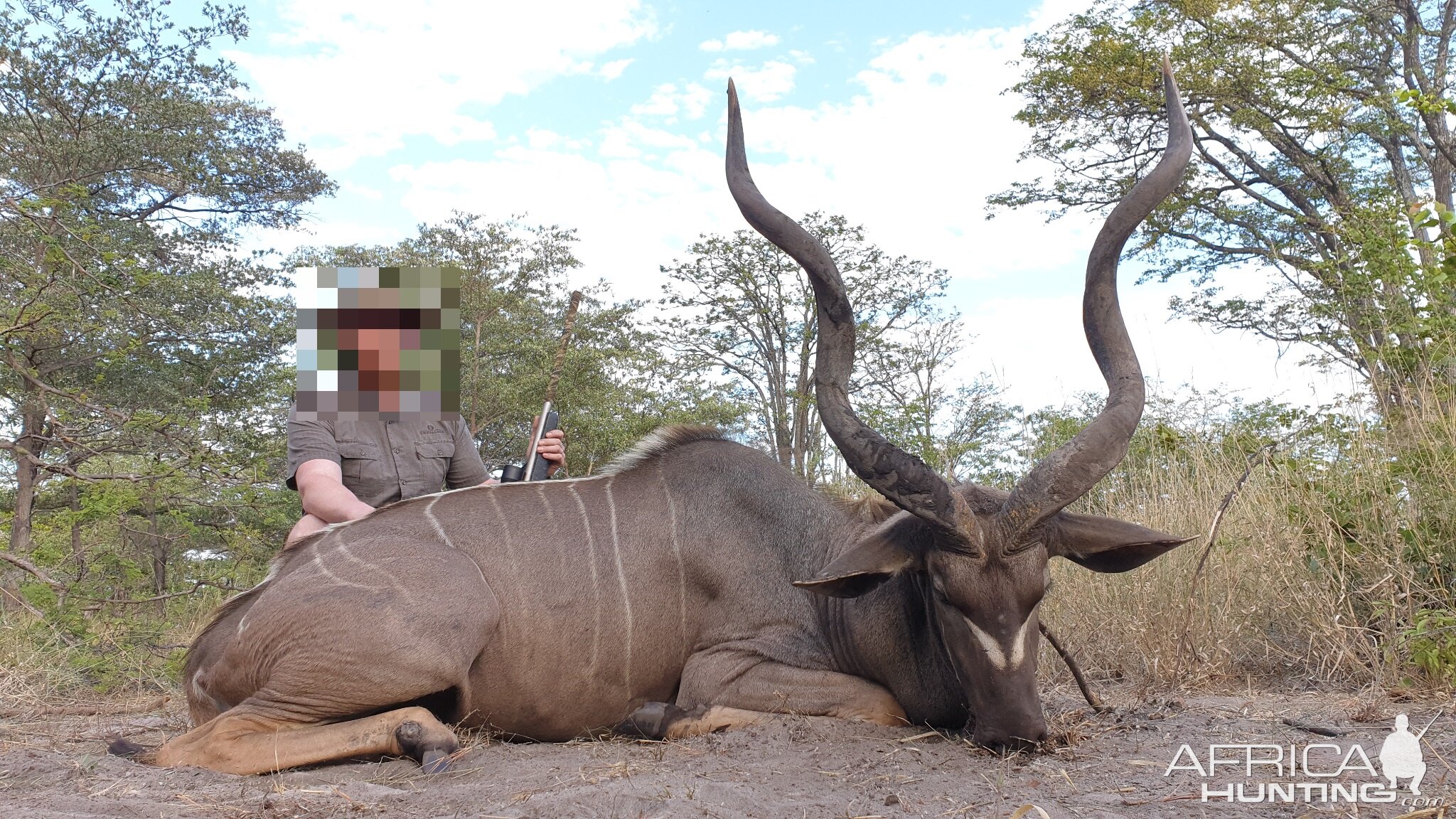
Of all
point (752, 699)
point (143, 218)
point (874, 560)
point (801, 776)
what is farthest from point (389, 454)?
point (143, 218)

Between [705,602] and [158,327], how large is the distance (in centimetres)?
1047

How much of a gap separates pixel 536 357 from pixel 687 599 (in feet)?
49.7

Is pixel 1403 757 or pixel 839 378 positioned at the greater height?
pixel 839 378

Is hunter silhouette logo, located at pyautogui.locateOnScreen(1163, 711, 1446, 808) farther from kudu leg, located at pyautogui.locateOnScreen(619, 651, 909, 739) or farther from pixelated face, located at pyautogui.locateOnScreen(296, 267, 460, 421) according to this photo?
pixelated face, located at pyautogui.locateOnScreen(296, 267, 460, 421)

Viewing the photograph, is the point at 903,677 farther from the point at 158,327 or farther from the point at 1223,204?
the point at 1223,204

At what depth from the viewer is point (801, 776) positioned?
9.75 feet

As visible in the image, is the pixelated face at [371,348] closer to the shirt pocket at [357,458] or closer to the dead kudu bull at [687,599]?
the shirt pocket at [357,458]

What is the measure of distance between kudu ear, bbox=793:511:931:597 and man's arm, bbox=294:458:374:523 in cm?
206

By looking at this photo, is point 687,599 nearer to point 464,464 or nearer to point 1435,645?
point 464,464

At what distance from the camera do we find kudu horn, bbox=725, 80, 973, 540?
11.3 ft

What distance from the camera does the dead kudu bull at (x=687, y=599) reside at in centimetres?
337

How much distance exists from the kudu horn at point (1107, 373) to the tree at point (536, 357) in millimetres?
12622

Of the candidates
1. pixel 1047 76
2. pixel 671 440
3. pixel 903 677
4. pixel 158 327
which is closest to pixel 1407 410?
pixel 903 677

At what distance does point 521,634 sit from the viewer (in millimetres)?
3832
